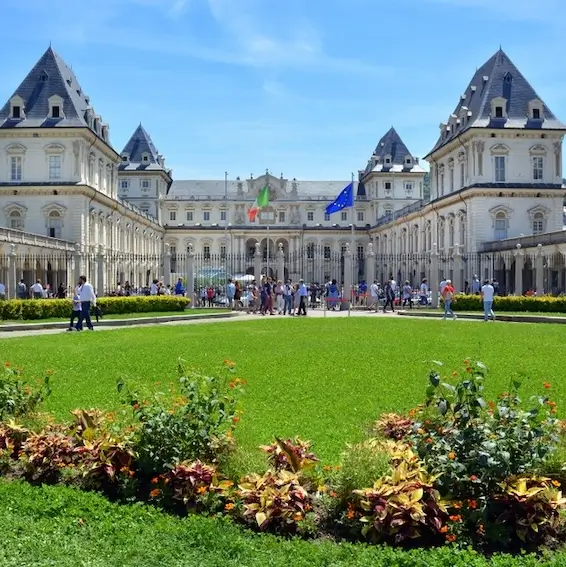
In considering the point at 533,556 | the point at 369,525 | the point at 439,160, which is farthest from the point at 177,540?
the point at 439,160

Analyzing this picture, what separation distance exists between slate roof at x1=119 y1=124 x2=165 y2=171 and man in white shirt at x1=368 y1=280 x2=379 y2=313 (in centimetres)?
5697

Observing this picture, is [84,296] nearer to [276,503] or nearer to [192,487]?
[192,487]

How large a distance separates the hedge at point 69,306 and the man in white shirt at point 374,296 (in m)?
9.02

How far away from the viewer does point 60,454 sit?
7227 mm

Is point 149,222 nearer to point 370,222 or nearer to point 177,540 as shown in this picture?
point 370,222

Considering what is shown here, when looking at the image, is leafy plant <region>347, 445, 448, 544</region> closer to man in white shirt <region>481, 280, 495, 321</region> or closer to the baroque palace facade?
man in white shirt <region>481, 280, 495, 321</region>

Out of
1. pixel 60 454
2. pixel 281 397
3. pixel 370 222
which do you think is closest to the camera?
pixel 60 454

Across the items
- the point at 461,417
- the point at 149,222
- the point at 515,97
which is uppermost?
the point at 515,97

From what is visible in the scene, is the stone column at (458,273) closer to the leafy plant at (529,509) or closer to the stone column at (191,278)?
the stone column at (191,278)

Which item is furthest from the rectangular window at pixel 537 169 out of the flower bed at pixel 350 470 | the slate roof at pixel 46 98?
the flower bed at pixel 350 470

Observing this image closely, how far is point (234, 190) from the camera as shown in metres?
101

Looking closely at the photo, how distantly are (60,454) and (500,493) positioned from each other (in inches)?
162

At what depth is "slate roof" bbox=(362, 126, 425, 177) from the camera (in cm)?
9126

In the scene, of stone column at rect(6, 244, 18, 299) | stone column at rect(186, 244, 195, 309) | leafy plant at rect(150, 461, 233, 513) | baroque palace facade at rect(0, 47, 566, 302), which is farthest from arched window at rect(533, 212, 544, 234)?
leafy plant at rect(150, 461, 233, 513)
